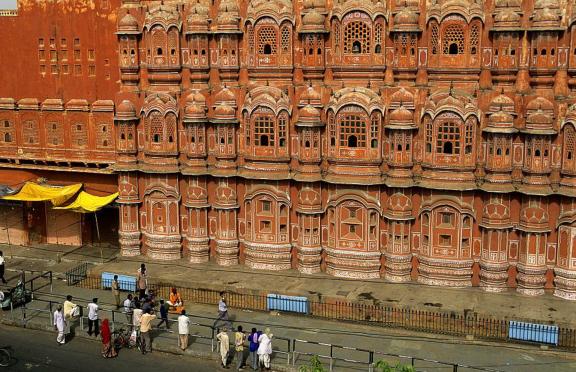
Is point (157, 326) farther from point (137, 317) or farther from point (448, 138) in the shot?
point (448, 138)

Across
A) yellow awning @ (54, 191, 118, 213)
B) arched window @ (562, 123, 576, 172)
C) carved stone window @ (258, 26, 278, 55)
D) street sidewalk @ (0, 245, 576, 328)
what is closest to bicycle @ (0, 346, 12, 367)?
street sidewalk @ (0, 245, 576, 328)

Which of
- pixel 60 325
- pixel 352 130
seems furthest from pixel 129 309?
pixel 352 130

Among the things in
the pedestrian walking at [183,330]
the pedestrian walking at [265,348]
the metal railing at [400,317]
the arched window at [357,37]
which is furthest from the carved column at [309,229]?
the pedestrian walking at [265,348]

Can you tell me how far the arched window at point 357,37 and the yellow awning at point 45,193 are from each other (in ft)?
57.1

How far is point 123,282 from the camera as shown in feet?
111

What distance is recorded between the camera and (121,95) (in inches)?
1465

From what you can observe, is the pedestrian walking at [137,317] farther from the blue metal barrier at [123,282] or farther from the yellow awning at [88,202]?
the yellow awning at [88,202]

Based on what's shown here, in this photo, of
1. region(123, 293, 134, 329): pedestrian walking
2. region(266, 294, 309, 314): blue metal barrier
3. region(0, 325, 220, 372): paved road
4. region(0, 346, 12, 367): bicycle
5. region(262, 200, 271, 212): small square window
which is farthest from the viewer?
region(262, 200, 271, 212): small square window

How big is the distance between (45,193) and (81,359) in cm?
1572

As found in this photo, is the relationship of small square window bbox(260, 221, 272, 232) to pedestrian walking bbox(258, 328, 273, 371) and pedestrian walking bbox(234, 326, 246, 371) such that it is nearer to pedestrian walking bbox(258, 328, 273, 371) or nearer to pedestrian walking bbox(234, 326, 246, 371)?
pedestrian walking bbox(234, 326, 246, 371)

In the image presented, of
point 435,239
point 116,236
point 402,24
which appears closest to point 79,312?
point 116,236

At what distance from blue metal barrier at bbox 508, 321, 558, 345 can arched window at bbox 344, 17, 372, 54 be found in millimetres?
13969

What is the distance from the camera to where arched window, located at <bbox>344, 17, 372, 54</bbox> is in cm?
3325

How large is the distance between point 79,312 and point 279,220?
1080 cm
